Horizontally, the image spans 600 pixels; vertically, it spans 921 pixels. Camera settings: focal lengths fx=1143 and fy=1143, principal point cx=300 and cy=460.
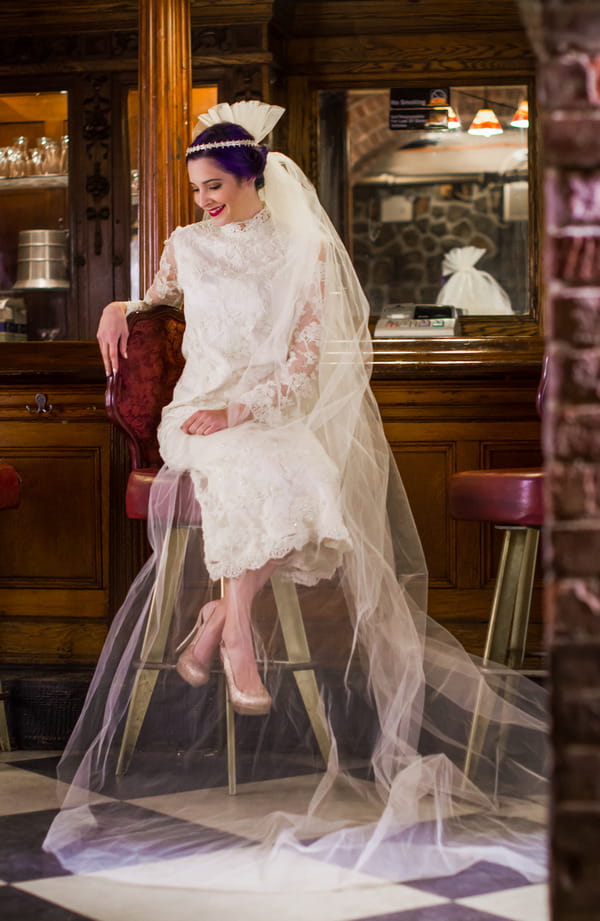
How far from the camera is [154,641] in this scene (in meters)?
2.35

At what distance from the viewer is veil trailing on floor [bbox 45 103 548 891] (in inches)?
85.7

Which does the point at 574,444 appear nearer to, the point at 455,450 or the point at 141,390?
the point at 141,390

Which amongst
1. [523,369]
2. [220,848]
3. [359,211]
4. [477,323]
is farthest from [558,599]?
[359,211]

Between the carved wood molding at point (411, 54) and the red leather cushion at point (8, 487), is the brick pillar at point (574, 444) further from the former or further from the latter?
the carved wood molding at point (411, 54)

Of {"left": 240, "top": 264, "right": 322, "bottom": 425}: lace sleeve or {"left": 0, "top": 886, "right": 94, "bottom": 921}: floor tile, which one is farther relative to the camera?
{"left": 240, "top": 264, "right": 322, "bottom": 425}: lace sleeve

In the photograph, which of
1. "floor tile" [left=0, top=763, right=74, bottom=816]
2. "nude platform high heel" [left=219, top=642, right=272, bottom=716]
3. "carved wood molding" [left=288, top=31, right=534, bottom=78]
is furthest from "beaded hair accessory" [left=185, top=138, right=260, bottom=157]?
"carved wood molding" [left=288, top=31, right=534, bottom=78]

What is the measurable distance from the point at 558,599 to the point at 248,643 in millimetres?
1697

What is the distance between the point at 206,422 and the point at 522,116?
292 cm

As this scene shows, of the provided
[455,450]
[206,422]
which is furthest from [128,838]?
[455,450]

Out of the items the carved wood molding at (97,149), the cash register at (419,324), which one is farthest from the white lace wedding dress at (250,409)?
the carved wood molding at (97,149)

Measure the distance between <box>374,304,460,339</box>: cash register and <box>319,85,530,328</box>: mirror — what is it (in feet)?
3.18

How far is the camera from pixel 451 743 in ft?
7.61

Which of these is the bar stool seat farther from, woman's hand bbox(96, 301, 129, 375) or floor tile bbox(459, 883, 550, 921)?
woman's hand bbox(96, 301, 129, 375)

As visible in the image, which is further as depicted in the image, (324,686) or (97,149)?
(97,149)
